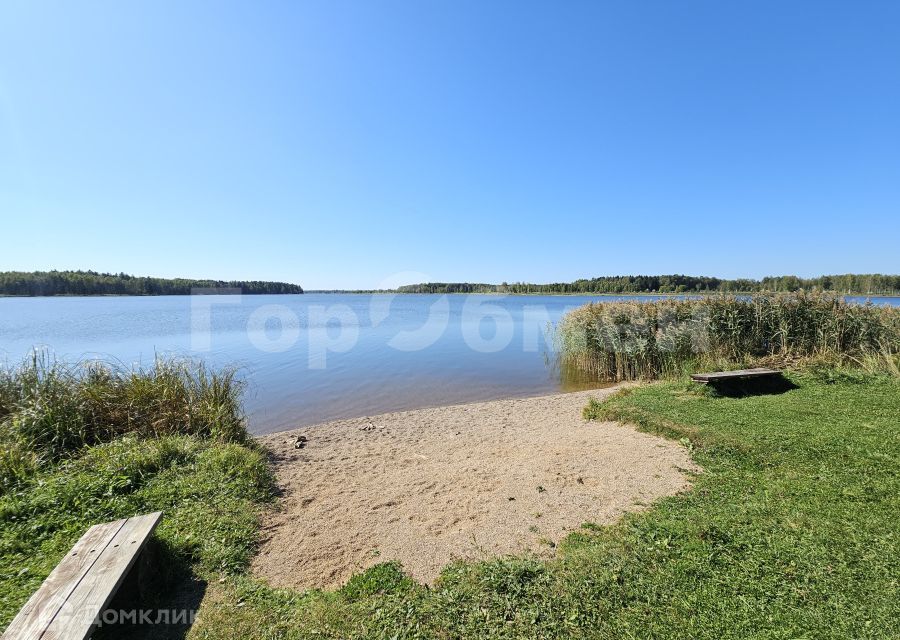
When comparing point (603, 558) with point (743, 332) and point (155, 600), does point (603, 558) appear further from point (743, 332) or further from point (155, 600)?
point (743, 332)

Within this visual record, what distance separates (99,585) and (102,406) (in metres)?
5.58

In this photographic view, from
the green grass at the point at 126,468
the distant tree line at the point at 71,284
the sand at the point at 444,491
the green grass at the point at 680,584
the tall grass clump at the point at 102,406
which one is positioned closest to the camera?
the green grass at the point at 680,584

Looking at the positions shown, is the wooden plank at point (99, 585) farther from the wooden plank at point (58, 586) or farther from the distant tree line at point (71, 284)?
the distant tree line at point (71, 284)

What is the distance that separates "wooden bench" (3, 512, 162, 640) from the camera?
2.40m

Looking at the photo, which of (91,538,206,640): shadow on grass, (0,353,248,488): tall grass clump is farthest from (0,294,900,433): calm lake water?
(91,538,206,640): shadow on grass

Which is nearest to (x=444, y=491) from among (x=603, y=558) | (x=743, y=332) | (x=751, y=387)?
(x=603, y=558)

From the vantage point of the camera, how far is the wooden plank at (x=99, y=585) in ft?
7.88

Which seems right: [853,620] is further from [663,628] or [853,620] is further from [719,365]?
[719,365]

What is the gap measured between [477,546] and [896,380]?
11660 millimetres

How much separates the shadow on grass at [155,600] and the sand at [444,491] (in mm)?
619

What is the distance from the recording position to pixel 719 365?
11.9m

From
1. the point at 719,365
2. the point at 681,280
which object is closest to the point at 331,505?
the point at 719,365

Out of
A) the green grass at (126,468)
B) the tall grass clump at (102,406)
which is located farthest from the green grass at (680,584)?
the tall grass clump at (102,406)

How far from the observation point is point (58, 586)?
2.77 meters
